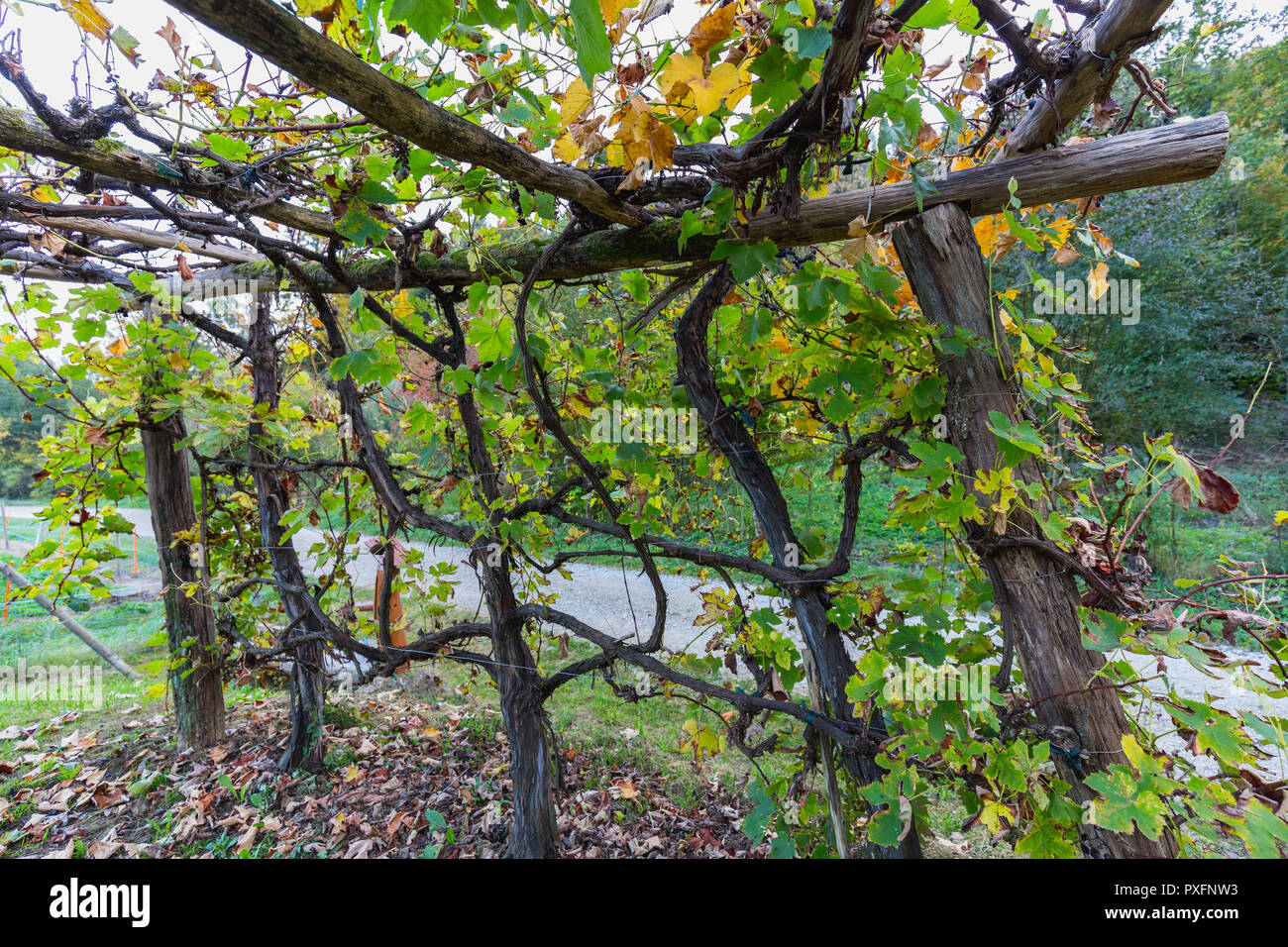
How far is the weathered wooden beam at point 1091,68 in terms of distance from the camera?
1.04 metres

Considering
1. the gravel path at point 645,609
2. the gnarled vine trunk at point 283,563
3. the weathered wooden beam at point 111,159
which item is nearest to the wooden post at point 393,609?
the gnarled vine trunk at point 283,563

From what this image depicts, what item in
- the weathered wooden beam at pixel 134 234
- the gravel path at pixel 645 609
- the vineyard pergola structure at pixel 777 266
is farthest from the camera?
the gravel path at pixel 645 609

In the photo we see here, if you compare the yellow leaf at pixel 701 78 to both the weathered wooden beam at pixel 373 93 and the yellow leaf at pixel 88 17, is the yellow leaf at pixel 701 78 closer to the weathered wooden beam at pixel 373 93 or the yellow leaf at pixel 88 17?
the weathered wooden beam at pixel 373 93

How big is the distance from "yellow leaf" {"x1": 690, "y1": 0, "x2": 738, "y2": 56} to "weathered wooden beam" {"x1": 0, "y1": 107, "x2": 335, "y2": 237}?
1048 mm

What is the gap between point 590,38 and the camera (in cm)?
70

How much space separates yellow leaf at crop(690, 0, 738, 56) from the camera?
95cm

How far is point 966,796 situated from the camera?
54.1 inches

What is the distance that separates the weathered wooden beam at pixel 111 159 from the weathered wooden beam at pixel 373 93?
0.78m

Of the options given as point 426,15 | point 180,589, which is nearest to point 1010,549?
point 426,15
